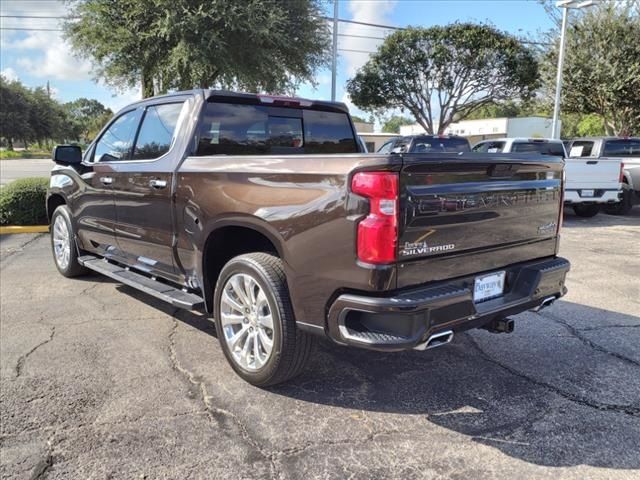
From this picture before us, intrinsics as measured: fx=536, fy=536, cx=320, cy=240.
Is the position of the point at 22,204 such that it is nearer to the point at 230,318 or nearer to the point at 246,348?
the point at 230,318

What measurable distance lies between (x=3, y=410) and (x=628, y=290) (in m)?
6.11

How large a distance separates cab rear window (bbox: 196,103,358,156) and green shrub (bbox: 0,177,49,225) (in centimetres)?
668

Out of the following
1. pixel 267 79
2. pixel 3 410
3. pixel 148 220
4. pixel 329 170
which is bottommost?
pixel 3 410

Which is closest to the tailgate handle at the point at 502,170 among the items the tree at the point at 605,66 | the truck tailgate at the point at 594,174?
the truck tailgate at the point at 594,174

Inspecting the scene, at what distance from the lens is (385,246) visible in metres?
2.75

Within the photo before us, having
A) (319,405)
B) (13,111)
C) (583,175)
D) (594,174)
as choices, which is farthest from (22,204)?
(13,111)

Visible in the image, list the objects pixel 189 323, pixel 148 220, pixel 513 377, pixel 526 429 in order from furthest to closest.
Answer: pixel 189 323 → pixel 148 220 → pixel 513 377 → pixel 526 429

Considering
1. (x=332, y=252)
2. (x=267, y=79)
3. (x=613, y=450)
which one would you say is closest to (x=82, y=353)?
(x=332, y=252)

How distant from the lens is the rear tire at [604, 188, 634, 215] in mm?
13188

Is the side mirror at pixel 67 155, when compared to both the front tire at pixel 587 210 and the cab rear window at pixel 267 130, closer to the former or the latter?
the cab rear window at pixel 267 130

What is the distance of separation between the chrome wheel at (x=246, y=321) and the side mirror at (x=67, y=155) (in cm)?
294

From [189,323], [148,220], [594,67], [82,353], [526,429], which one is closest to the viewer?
[526,429]

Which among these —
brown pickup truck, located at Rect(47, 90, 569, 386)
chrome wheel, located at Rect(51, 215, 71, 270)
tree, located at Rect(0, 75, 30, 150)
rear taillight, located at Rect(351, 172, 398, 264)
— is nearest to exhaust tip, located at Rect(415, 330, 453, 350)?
brown pickup truck, located at Rect(47, 90, 569, 386)

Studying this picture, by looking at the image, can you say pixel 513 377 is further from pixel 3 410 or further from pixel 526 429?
pixel 3 410
